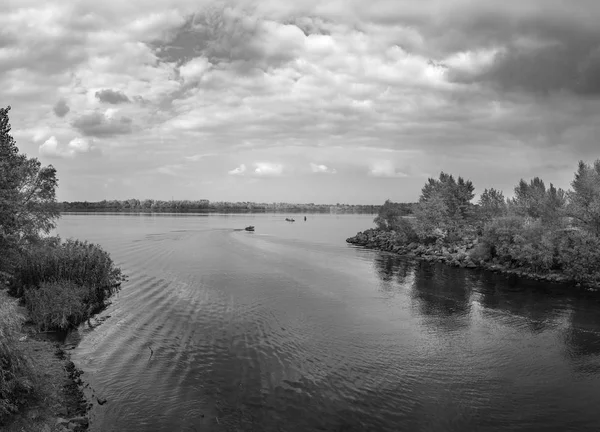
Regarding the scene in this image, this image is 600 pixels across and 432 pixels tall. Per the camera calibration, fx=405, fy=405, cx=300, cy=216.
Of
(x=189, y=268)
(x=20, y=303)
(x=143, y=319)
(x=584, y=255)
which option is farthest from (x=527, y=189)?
(x=20, y=303)

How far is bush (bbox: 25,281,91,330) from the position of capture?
97.9 ft

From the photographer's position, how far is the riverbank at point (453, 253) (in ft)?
195

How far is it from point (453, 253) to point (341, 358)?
202 feet

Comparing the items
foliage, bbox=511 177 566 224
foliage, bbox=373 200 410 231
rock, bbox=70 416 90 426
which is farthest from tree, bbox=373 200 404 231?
rock, bbox=70 416 90 426

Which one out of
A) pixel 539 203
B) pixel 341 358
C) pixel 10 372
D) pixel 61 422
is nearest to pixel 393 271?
pixel 539 203

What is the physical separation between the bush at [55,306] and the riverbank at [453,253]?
5848 centimetres

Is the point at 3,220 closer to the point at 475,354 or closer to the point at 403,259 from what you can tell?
the point at 475,354

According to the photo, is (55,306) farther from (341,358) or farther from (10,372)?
(341,358)

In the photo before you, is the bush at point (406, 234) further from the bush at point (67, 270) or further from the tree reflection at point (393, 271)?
the bush at point (67, 270)

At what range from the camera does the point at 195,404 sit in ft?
67.8

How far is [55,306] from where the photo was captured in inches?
1220

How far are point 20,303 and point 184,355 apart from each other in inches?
619

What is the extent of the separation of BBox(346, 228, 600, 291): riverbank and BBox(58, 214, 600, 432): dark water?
7.93 metres

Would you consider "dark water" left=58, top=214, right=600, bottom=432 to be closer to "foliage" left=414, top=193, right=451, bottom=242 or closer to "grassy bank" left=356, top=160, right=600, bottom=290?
"grassy bank" left=356, top=160, right=600, bottom=290
